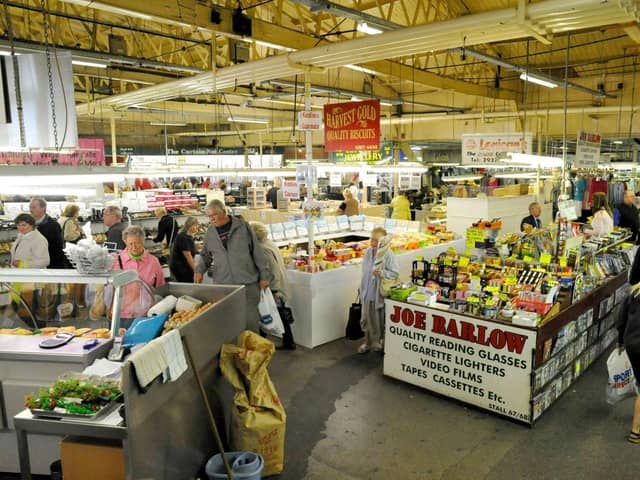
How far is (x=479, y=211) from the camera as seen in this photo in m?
12.4

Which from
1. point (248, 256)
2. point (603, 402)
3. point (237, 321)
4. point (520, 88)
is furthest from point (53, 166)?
point (520, 88)

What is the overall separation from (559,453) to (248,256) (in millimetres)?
3663

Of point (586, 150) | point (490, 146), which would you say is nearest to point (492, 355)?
point (586, 150)

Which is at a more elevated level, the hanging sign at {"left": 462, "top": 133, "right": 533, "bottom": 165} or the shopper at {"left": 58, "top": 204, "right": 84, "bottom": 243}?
the hanging sign at {"left": 462, "top": 133, "right": 533, "bottom": 165}

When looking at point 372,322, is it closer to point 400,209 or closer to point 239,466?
point 239,466

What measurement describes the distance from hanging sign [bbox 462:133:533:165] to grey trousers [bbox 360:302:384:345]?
4496 millimetres

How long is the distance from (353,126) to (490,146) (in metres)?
2.97

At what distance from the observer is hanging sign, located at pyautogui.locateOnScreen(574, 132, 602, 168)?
7.98 metres

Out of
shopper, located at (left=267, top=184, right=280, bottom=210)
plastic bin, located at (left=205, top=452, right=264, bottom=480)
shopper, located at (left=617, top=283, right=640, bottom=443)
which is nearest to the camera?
plastic bin, located at (left=205, top=452, right=264, bottom=480)

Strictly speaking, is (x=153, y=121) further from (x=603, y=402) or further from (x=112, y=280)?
(x=603, y=402)

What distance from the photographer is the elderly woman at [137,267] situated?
16.0 ft

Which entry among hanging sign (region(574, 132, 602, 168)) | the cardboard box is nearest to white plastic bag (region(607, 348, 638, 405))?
hanging sign (region(574, 132, 602, 168))

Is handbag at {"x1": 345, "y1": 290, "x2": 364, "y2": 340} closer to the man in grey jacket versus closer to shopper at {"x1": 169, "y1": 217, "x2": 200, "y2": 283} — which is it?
the man in grey jacket

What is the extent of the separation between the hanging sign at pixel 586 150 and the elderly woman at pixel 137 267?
6.63 meters
